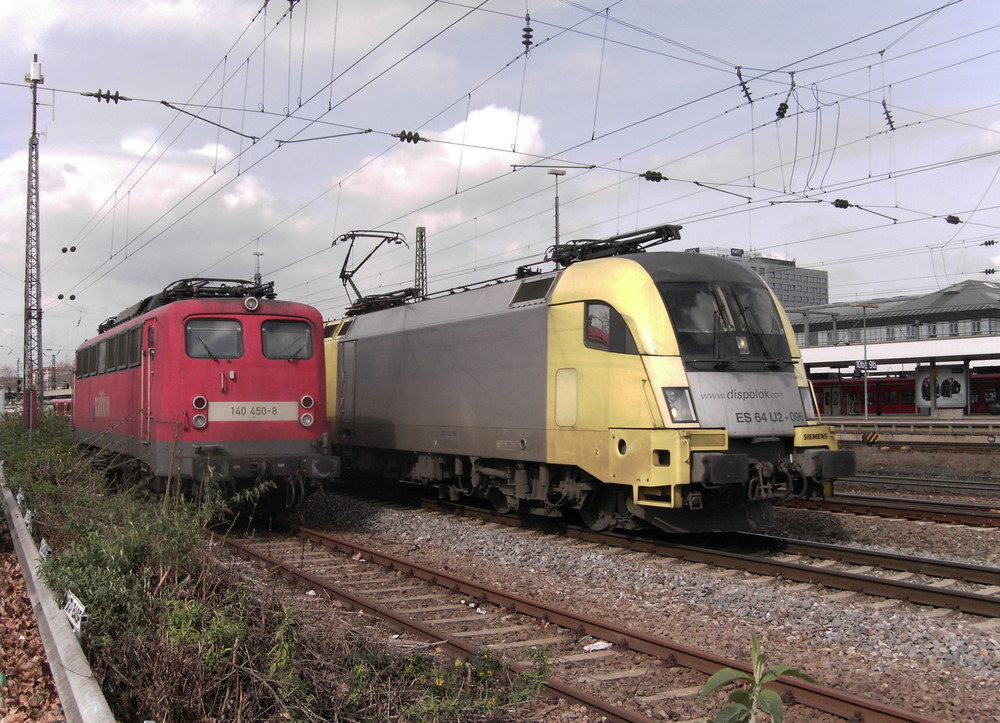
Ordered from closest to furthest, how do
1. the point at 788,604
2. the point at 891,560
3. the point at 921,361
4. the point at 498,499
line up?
the point at 788,604 → the point at 891,560 → the point at 498,499 → the point at 921,361

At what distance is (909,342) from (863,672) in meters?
39.7

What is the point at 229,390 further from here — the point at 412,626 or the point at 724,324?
the point at 724,324

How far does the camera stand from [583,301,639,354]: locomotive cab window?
962 centimetres

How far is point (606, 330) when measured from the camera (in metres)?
9.85

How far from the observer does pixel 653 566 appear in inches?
363

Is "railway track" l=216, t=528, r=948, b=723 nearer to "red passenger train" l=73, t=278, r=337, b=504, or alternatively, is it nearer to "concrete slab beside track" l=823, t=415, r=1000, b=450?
"red passenger train" l=73, t=278, r=337, b=504

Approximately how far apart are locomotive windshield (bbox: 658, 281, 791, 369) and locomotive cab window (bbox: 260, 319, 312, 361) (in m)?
5.21

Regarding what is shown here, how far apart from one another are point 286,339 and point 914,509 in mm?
9712

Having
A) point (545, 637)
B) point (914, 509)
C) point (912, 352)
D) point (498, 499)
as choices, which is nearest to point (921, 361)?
point (912, 352)

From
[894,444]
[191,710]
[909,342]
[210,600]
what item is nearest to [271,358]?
[210,600]

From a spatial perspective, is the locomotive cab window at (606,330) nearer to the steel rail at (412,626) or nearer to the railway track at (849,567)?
the railway track at (849,567)

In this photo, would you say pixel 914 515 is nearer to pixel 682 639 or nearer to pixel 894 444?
pixel 682 639

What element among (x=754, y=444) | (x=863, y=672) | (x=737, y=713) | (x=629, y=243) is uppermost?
(x=629, y=243)

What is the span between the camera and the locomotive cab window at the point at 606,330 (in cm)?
962
